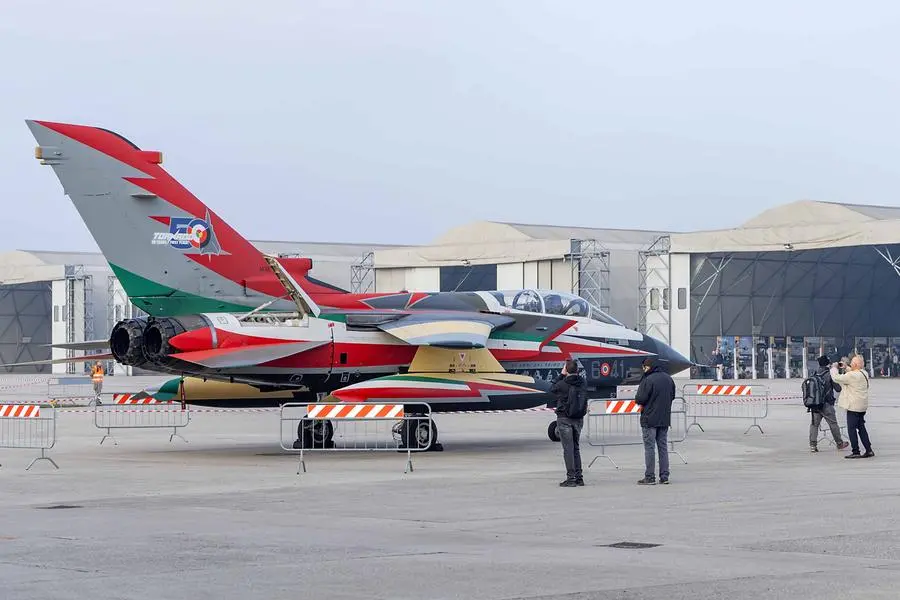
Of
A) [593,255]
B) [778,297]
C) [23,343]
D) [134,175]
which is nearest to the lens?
[134,175]

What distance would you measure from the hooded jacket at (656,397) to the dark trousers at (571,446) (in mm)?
911

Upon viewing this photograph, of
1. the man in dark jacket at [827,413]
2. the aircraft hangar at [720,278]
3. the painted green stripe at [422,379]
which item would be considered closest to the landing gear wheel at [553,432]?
the painted green stripe at [422,379]

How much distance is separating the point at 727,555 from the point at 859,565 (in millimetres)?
1088

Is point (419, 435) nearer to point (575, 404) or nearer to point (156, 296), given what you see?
point (156, 296)

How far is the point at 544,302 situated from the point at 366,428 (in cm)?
425

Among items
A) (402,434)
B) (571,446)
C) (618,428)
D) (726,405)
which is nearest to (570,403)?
(571,446)

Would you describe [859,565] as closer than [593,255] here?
Yes

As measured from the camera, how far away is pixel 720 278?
62281mm

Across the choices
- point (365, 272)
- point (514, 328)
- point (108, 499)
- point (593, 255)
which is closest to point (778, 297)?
point (593, 255)

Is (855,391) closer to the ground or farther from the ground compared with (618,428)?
farther from the ground

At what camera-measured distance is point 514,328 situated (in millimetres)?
24828

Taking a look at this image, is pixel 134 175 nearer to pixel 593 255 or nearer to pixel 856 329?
pixel 593 255

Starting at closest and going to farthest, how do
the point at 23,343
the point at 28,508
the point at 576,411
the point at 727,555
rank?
1. the point at 727,555
2. the point at 28,508
3. the point at 576,411
4. the point at 23,343

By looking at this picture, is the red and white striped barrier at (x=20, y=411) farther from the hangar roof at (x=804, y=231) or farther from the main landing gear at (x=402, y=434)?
the hangar roof at (x=804, y=231)
